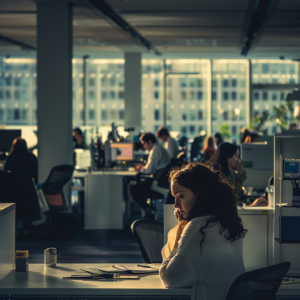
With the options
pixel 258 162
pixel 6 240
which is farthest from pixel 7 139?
pixel 6 240

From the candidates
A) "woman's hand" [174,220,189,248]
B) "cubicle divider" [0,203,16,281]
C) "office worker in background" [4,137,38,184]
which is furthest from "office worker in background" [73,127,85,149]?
"woman's hand" [174,220,189,248]

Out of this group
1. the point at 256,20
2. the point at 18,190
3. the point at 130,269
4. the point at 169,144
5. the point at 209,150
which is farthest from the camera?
the point at 209,150

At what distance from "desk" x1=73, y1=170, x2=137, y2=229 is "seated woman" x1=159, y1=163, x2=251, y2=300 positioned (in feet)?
15.1

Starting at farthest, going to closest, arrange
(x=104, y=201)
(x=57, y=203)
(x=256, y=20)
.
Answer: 1. (x=256, y=20)
2. (x=104, y=201)
3. (x=57, y=203)

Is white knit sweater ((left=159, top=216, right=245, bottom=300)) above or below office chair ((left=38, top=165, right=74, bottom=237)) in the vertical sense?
above

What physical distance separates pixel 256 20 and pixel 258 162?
10.8ft

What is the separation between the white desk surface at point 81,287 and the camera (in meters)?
1.98

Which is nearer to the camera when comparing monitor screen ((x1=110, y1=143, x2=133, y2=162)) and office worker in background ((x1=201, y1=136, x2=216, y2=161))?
monitor screen ((x1=110, y1=143, x2=133, y2=162))

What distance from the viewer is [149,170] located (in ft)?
22.9

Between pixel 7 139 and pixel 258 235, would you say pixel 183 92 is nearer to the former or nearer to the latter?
pixel 7 139

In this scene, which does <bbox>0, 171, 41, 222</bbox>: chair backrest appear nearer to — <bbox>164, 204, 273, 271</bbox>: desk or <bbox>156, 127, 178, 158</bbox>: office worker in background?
<bbox>164, 204, 273, 271</bbox>: desk

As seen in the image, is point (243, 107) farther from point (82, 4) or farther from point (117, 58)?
point (82, 4)

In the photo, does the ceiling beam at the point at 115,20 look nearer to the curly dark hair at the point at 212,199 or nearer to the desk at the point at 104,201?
the desk at the point at 104,201

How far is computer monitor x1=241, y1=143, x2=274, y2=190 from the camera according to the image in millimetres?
5824
